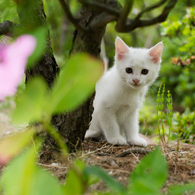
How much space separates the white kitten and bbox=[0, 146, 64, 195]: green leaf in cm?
135

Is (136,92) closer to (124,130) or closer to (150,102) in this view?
(124,130)

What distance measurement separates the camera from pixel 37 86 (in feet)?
1.25

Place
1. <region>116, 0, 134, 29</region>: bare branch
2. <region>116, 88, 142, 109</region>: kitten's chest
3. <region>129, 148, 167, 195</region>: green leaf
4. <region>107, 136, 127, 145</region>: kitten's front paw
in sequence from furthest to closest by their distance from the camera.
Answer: <region>116, 88, 142, 109</region>: kitten's chest < <region>107, 136, 127, 145</region>: kitten's front paw < <region>116, 0, 134, 29</region>: bare branch < <region>129, 148, 167, 195</region>: green leaf

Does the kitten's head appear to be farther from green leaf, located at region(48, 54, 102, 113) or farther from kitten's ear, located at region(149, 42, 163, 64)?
green leaf, located at region(48, 54, 102, 113)

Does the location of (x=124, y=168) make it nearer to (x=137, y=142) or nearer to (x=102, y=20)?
(x=102, y=20)

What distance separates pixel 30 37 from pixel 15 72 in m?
0.07

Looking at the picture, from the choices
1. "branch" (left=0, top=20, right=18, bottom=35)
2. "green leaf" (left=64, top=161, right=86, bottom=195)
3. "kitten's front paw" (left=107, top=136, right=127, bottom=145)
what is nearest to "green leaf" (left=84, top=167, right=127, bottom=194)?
"green leaf" (left=64, top=161, right=86, bottom=195)

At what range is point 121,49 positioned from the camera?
1.87m

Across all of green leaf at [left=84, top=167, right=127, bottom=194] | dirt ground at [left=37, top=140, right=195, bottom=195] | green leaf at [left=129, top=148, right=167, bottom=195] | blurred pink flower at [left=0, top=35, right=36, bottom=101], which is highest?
blurred pink flower at [left=0, top=35, right=36, bottom=101]

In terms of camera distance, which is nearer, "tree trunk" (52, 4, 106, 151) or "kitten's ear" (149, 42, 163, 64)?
"tree trunk" (52, 4, 106, 151)

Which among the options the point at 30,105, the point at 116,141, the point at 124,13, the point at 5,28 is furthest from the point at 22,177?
the point at 116,141

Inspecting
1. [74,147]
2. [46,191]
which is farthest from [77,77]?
[74,147]

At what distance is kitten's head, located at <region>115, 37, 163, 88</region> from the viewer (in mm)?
1759

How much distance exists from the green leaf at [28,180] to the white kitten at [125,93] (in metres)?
1.35
